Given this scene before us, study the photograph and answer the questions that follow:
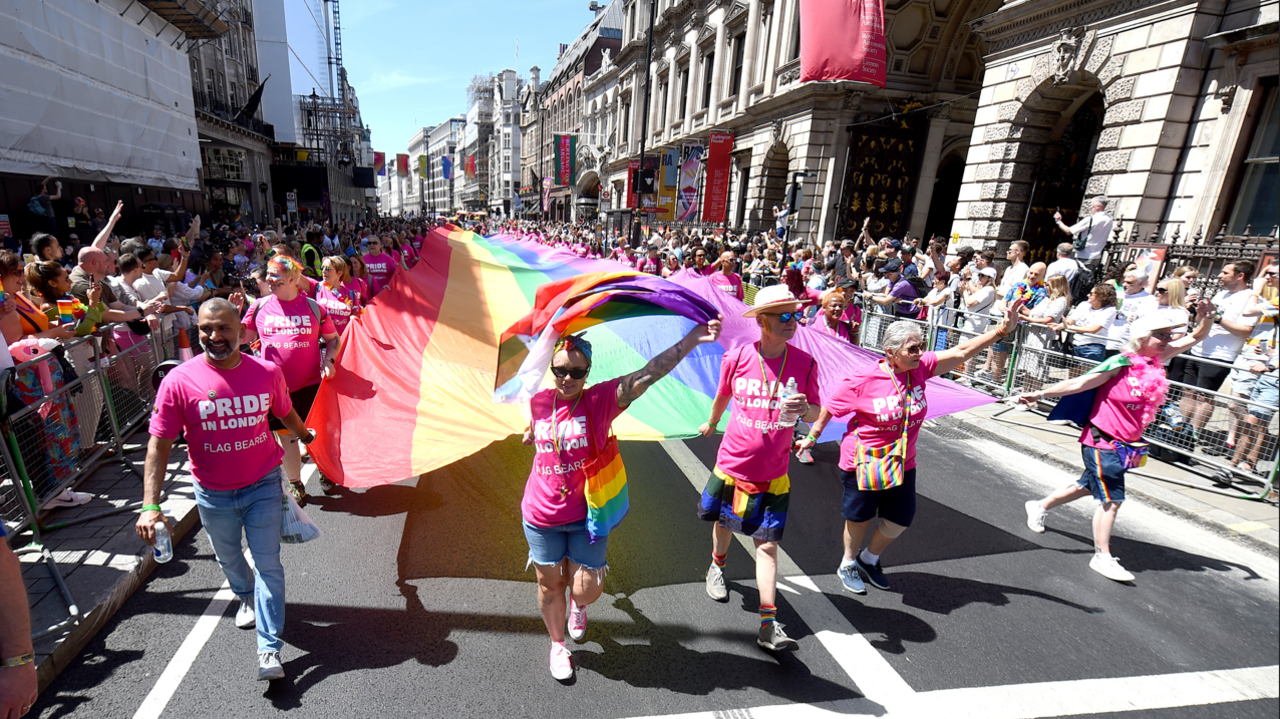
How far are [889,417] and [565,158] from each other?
52.5m

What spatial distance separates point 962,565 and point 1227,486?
3.07 m

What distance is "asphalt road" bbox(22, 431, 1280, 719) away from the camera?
3119mm

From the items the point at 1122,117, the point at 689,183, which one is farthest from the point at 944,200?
the point at 1122,117

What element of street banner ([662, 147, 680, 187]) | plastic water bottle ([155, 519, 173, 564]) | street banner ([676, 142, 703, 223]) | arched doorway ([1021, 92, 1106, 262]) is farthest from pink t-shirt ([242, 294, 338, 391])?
street banner ([662, 147, 680, 187])

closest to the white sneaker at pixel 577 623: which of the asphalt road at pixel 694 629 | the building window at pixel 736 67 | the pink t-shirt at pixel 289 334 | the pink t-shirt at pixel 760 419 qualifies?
the asphalt road at pixel 694 629

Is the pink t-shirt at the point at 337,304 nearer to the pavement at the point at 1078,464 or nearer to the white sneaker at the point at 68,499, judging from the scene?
the white sneaker at the point at 68,499

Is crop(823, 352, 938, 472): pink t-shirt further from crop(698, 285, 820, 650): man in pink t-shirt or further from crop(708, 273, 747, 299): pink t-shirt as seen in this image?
crop(708, 273, 747, 299): pink t-shirt

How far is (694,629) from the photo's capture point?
3.69m

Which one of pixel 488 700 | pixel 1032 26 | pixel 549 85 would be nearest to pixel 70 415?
pixel 488 700

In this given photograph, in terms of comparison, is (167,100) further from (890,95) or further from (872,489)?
(872,489)

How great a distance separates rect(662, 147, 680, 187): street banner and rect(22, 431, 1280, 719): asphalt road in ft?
87.7

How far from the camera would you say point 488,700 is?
→ 10.1ft

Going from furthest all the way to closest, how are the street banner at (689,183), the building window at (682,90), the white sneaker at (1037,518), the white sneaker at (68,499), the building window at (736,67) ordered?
the building window at (682,90)
the building window at (736,67)
the street banner at (689,183)
the white sneaker at (1037,518)
the white sneaker at (68,499)

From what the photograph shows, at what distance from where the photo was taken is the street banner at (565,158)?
50.4 meters
